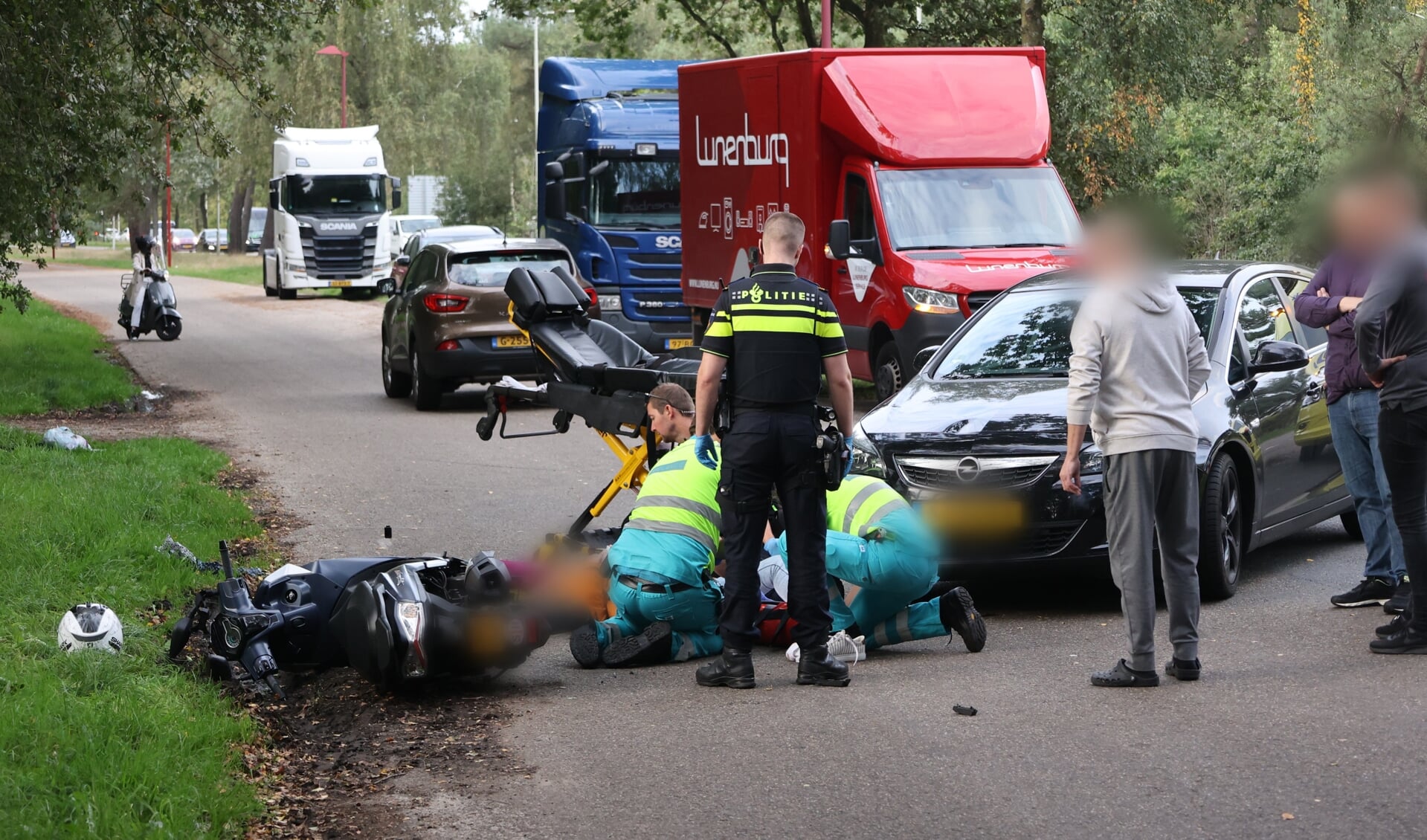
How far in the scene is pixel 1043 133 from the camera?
50.5 ft

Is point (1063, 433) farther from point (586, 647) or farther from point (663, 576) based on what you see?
point (586, 647)

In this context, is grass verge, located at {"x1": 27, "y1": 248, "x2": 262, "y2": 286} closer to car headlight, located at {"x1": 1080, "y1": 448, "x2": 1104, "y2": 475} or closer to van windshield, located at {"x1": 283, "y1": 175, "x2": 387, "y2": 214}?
van windshield, located at {"x1": 283, "y1": 175, "x2": 387, "y2": 214}

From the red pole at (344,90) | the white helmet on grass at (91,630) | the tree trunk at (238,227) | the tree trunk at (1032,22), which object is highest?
the red pole at (344,90)

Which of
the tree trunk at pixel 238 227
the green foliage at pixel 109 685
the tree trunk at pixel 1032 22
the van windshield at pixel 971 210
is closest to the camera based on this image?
the green foliage at pixel 109 685

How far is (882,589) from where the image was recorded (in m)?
7.02

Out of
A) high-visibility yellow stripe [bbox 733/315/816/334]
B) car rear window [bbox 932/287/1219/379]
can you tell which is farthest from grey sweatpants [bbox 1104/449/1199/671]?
car rear window [bbox 932/287/1219/379]

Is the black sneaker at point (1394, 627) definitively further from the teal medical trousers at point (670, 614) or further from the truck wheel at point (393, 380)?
the truck wheel at point (393, 380)

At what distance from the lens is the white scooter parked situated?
84.8 feet

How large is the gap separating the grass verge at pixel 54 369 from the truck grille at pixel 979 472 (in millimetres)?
11399

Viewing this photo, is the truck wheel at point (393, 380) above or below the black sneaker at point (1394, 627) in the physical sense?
above

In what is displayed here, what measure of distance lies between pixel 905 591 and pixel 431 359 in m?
10.7

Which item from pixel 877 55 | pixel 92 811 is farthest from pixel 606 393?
pixel 877 55

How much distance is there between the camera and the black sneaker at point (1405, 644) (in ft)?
22.6

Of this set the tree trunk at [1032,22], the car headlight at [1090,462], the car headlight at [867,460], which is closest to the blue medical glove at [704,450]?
the car headlight at [867,460]
